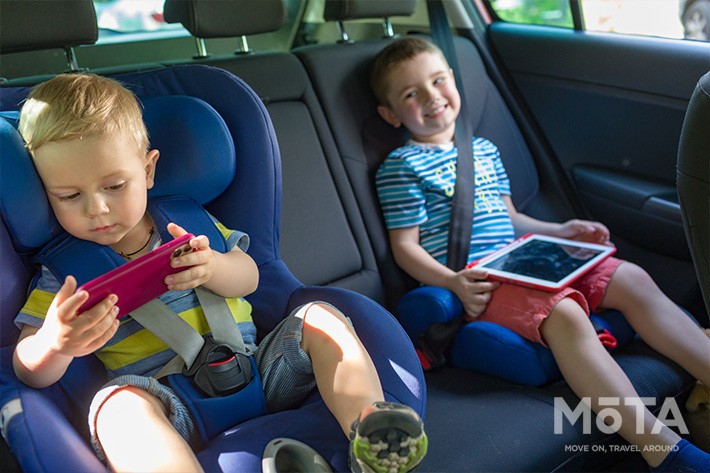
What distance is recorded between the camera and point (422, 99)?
2.66 m

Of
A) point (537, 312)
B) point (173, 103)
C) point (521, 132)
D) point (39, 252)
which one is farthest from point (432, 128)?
point (39, 252)

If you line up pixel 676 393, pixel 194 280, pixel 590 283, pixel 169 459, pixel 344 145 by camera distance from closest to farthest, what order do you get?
pixel 169 459 < pixel 194 280 < pixel 676 393 < pixel 590 283 < pixel 344 145

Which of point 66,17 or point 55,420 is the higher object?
point 66,17

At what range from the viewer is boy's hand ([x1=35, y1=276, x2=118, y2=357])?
4.68 feet

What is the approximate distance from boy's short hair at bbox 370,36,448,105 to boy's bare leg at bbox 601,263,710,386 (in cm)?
94

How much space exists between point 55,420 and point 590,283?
150cm

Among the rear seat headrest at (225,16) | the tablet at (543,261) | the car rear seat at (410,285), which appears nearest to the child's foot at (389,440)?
the car rear seat at (410,285)

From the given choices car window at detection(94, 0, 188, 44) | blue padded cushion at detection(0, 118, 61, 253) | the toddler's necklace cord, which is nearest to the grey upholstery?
the toddler's necklace cord

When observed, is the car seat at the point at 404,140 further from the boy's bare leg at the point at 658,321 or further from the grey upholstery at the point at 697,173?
the grey upholstery at the point at 697,173

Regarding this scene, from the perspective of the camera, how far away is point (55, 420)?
1514 millimetres

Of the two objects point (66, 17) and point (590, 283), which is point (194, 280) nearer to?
point (66, 17)

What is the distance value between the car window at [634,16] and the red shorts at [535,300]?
0.89 metres

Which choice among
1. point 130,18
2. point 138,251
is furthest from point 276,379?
point 130,18

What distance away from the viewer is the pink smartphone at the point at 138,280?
58.0 inches
